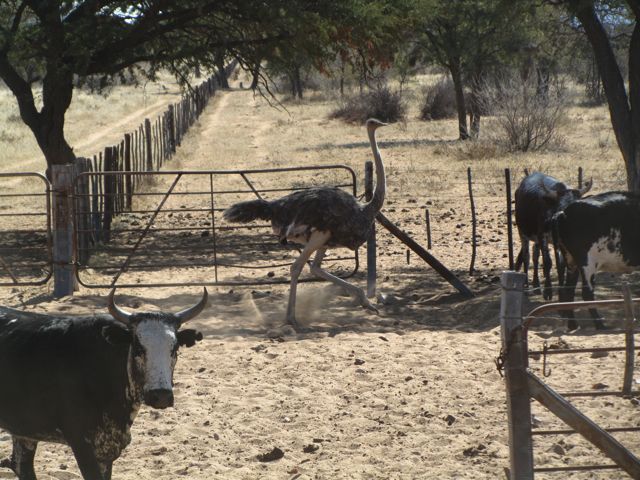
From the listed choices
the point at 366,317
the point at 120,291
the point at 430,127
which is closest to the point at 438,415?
the point at 366,317

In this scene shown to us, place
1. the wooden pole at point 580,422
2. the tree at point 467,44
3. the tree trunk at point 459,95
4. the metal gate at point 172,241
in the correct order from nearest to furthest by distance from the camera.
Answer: the wooden pole at point 580,422
the metal gate at point 172,241
the tree at point 467,44
the tree trunk at point 459,95

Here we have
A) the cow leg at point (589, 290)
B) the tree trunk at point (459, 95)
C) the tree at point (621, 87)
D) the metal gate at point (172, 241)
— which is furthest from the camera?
the tree trunk at point (459, 95)

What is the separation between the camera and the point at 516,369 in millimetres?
4816

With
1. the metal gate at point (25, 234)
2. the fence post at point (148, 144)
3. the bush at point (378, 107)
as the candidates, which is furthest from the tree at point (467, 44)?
the metal gate at point (25, 234)

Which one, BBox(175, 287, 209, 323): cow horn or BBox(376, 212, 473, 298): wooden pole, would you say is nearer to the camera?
BBox(175, 287, 209, 323): cow horn

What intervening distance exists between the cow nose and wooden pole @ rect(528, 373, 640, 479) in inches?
74.3

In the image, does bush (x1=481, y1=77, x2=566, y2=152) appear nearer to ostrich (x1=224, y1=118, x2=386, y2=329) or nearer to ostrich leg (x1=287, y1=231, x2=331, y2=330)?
ostrich (x1=224, y1=118, x2=386, y2=329)

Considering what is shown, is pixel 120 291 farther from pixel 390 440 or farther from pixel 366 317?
pixel 390 440

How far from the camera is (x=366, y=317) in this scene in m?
10.8

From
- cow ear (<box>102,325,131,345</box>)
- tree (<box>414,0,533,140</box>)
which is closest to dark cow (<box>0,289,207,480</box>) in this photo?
cow ear (<box>102,325,131,345</box>)

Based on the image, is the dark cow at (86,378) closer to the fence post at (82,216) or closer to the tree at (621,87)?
the fence post at (82,216)

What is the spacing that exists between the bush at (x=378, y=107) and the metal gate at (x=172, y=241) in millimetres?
18858

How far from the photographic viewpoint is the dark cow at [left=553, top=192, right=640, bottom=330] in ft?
32.0

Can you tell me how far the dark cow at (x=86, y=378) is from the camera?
18.0ft
